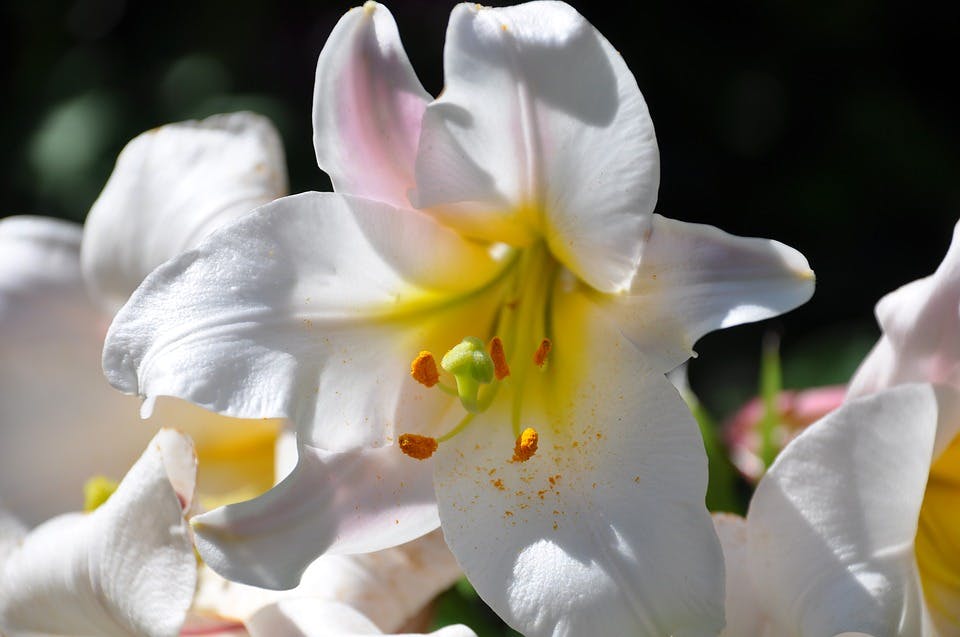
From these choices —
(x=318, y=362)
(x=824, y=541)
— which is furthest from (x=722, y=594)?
(x=318, y=362)

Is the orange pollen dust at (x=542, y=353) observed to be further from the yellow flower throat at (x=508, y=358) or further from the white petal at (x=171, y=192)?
the white petal at (x=171, y=192)

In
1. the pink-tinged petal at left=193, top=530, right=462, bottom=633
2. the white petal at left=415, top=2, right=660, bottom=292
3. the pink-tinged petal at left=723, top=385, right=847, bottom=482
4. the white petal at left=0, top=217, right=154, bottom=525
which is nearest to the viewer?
the white petal at left=415, top=2, right=660, bottom=292

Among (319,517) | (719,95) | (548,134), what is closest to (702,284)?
(548,134)

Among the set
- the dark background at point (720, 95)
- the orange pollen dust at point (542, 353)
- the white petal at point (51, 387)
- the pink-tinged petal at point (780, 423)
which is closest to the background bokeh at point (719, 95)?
the dark background at point (720, 95)

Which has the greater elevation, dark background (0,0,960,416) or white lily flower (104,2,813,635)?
white lily flower (104,2,813,635)

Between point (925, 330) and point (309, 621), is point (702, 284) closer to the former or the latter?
point (925, 330)

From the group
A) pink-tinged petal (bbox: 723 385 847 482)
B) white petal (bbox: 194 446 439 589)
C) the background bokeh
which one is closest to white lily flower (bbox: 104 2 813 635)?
white petal (bbox: 194 446 439 589)

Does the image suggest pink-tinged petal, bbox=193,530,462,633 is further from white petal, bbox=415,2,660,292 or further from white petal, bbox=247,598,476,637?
white petal, bbox=415,2,660,292
